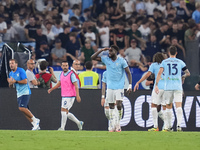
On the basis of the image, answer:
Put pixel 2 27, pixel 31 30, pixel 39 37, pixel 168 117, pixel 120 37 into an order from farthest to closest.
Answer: pixel 120 37
pixel 31 30
pixel 2 27
pixel 39 37
pixel 168 117

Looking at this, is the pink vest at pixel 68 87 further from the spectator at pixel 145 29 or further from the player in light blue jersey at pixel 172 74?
the spectator at pixel 145 29

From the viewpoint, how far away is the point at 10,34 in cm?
2144

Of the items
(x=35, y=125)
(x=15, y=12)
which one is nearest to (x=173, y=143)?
(x=35, y=125)

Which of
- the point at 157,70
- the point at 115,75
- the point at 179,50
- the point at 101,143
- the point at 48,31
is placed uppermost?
the point at 48,31

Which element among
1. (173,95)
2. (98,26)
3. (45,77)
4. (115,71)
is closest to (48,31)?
(98,26)

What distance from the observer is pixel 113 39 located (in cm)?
2230

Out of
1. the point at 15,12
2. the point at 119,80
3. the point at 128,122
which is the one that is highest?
the point at 15,12

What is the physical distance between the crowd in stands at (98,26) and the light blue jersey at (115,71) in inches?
219

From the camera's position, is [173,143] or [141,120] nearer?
[173,143]

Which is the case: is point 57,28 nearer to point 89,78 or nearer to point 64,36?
point 64,36

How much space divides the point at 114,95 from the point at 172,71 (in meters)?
1.50

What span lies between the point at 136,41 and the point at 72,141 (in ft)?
37.1

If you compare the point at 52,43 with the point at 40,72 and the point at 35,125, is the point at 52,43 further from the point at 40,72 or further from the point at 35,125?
Result: the point at 35,125

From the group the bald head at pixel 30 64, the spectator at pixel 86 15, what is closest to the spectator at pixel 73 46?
the spectator at pixel 86 15
